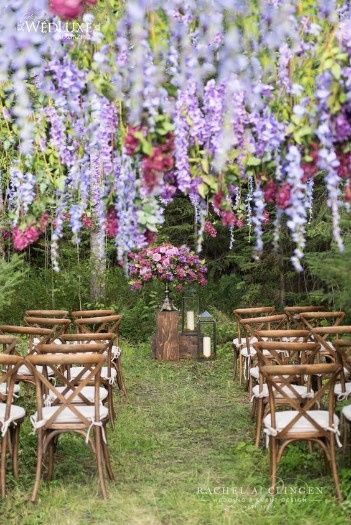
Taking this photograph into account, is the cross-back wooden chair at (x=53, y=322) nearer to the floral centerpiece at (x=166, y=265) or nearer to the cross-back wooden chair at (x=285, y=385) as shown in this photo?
the cross-back wooden chair at (x=285, y=385)

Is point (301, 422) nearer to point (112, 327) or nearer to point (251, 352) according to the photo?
point (251, 352)

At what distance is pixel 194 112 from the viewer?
9.55ft

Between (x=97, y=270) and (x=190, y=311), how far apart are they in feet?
5.61

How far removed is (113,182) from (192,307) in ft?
18.4

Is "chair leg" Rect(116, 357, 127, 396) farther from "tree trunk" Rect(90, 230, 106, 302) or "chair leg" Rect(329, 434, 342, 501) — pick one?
"tree trunk" Rect(90, 230, 106, 302)

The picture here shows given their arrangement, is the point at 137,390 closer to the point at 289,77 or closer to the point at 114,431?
the point at 114,431

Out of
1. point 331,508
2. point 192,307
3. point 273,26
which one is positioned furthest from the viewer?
point 192,307

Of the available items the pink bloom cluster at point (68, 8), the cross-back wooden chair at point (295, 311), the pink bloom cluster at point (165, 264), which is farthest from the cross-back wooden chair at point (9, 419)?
the pink bloom cluster at point (165, 264)

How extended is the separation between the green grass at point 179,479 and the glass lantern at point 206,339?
202 centimetres

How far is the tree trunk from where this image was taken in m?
9.67

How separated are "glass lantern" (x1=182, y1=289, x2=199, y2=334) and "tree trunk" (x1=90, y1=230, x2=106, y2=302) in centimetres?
158

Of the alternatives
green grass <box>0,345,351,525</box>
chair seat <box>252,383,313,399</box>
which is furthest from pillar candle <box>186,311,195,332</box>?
chair seat <box>252,383,313,399</box>

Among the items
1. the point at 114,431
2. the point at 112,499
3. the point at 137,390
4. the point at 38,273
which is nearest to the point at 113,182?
the point at 112,499

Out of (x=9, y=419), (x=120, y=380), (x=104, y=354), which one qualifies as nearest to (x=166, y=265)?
(x=120, y=380)
